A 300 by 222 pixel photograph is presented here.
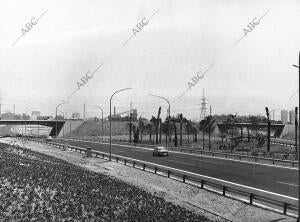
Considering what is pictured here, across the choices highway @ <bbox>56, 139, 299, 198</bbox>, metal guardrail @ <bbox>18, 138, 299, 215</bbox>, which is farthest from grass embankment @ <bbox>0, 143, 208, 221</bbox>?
highway @ <bbox>56, 139, 299, 198</bbox>

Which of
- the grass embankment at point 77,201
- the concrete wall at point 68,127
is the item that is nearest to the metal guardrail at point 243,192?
the grass embankment at point 77,201

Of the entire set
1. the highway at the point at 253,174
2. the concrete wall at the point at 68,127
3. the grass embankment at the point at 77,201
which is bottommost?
the grass embankment at the point at 77,201

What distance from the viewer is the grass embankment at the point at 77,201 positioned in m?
20.4

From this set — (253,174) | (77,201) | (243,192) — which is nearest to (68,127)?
(253,174)

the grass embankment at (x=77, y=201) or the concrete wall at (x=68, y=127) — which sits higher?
the concrete wall at (x=68, y=127)

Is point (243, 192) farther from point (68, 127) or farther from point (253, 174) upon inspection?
point (68, 127)

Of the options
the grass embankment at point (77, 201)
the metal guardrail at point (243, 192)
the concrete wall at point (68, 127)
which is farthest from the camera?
the concrete wall at point (68, 127)

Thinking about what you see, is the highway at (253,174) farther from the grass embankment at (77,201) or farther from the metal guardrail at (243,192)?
the grass embankment at (77,201)

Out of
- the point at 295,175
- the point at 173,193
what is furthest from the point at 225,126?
the point at 173,193

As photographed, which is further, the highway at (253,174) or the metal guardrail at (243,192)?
the highway at (253,174)

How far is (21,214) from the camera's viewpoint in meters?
20.5

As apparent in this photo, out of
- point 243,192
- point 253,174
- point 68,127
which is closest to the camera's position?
point 243,192

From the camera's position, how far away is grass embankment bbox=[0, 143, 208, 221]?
20359 mm

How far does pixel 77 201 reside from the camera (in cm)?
2373
